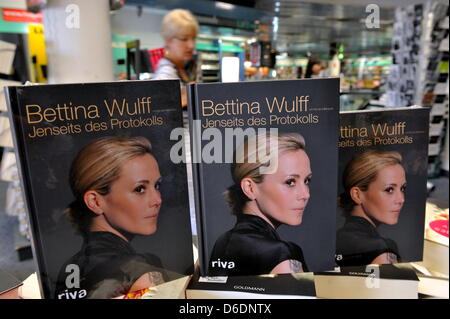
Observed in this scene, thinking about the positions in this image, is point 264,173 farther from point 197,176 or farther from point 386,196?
point 386,196

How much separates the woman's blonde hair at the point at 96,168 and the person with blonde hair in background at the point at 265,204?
7.6 inches

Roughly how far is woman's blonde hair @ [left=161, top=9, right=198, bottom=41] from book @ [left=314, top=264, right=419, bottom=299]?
1099mm

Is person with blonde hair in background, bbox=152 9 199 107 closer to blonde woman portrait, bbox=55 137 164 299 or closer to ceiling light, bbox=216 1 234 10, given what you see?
blonde woman portrait, bbox=55 137 164 299

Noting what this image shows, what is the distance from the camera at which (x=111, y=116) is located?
Result: 569 mm

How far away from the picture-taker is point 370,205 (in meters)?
0.75

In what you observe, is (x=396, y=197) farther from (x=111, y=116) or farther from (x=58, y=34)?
(x=58, y=34)

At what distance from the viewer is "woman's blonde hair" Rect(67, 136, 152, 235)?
560 mm

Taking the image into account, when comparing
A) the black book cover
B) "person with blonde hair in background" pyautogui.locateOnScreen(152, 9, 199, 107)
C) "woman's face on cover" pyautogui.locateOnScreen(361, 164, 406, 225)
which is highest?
"person with blonde hair in background" pyautogui.locateOnScreen(152, 9, 199, 107)

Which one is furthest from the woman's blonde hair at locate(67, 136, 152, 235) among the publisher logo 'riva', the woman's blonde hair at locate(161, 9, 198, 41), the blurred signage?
the blurred signage

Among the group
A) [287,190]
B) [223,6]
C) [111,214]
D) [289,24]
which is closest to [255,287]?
[287,190]

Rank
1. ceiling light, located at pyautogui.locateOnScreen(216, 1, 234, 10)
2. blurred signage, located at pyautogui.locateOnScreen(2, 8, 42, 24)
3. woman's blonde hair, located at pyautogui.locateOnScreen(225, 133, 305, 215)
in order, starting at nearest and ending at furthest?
woman's blonde hair, located at pyautogui.locateOnScreen(225, 133, 305, 215)
blurred signage, located at pyautogui.locateOnScreen(2, 8, 42, 24)
ceiling light, located at pyautogui.locateOnScreen(216, 1, 234, 10)

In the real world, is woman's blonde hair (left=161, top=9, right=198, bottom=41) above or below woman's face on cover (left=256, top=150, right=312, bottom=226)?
above

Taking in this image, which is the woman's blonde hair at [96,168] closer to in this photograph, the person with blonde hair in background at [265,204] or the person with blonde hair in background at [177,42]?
the person with blonde hair in background at [265,204]
